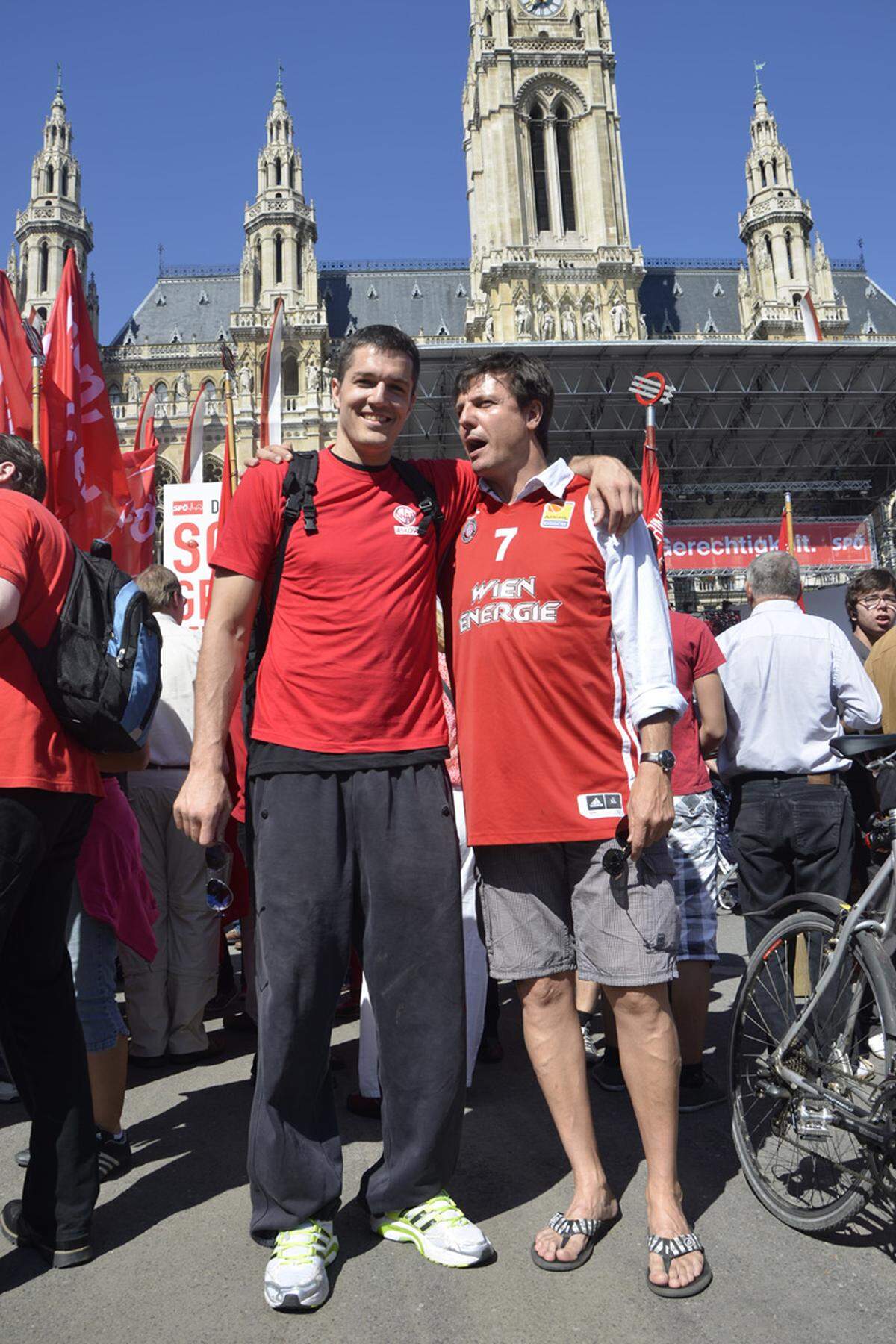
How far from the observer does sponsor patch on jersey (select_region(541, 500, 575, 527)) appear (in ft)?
8.34

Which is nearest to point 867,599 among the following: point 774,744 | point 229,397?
point 774,744

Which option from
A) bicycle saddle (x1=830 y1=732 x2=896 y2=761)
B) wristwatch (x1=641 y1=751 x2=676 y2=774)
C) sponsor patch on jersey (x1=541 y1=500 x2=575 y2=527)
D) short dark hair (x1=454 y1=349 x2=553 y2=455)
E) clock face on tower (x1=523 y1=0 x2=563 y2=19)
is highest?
clock face on tower (x1=523 y1=0 x2=563 y2=19)

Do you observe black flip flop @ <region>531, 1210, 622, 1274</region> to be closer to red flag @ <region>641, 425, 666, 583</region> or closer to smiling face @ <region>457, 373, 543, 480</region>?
smiling face @ <region>457, 373, 543, 480</region>

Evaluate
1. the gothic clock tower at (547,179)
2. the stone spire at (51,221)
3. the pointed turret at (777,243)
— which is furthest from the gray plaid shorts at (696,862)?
the stone spire at (51,221)

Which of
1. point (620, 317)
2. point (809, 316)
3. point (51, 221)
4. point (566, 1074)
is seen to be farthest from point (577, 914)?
point (51, 221)

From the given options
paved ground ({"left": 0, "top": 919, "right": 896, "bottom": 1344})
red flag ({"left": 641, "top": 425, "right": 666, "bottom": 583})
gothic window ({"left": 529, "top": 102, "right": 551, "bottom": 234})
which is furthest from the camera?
gothic window ({"left": 529, "top": 102, "right": 551, "bottom": 234})

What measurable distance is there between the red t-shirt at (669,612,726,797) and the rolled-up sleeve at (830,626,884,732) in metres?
0.43

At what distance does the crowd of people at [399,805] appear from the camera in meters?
2.30

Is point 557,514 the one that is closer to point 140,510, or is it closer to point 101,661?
point 101,661

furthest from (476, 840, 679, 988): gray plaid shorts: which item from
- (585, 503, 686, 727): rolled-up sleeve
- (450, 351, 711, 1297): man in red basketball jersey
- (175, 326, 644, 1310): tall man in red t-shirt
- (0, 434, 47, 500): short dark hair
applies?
(0, 434, 47, 500): short dark hair

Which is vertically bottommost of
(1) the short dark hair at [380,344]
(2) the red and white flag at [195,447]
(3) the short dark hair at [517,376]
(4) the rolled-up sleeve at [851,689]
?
(4) the rolled-up sleeve at [851,689]

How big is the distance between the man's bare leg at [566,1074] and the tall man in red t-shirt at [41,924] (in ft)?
3.75

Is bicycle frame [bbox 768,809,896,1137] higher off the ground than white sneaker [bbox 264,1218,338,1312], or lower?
higher

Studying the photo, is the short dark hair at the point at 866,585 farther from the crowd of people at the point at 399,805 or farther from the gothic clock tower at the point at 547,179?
the gothic clock tower at the point at 547,179
